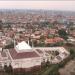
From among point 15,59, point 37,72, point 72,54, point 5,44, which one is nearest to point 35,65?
point 37,72

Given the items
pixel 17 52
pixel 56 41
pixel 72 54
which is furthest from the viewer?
pixel 56 41

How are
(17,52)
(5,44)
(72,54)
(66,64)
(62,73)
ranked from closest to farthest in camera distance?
(62,73), (17,52), (66,64), (72,54), (5,44)

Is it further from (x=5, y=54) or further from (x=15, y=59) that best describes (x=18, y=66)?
(x=5, y=54)

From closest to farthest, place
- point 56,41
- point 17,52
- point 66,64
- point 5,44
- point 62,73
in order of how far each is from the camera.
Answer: point 62,73
point 17,52
point 66,64
point 5,44
point 56,41

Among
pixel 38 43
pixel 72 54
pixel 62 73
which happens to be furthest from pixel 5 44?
pixel 62 73

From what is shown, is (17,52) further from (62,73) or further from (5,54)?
(62,73)

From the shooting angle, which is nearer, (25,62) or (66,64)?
(25,62)

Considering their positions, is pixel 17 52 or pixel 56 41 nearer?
pixel 17 52

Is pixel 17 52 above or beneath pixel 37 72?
above

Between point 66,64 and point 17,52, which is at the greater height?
point 17,52
